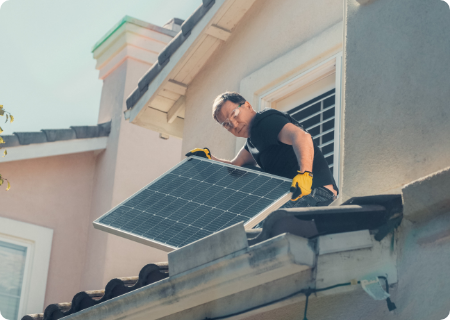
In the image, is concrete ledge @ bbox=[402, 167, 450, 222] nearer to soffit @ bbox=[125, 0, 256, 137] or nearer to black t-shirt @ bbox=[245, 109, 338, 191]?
black t-shirt @ bbox=[245, 109, 338, 191]

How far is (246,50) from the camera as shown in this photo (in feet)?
27.8

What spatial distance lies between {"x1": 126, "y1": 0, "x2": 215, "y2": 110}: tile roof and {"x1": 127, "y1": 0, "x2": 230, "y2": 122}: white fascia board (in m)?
0.05

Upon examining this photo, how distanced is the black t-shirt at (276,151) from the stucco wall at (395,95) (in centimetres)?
84

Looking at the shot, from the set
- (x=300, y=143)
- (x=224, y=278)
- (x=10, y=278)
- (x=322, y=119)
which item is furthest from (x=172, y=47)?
(x=224, y=278)

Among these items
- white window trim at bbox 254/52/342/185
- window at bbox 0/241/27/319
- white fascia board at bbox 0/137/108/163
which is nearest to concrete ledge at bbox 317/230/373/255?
white window trim at bbox 254/52/342/185

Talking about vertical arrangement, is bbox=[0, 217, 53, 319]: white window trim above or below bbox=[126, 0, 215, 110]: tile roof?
below

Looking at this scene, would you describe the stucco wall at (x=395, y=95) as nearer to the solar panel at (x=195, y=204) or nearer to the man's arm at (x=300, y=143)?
the man's arm at (x=300, y=143)

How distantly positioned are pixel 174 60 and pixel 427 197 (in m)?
5.71

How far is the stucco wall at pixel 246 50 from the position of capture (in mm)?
7508

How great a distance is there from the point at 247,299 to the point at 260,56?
4209 mm

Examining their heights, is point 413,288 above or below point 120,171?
below

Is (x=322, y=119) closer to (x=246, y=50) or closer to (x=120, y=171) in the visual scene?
(x=246, y=50)

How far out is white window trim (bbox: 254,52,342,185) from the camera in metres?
6.48

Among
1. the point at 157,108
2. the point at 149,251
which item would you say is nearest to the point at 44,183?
the point at 149,251
